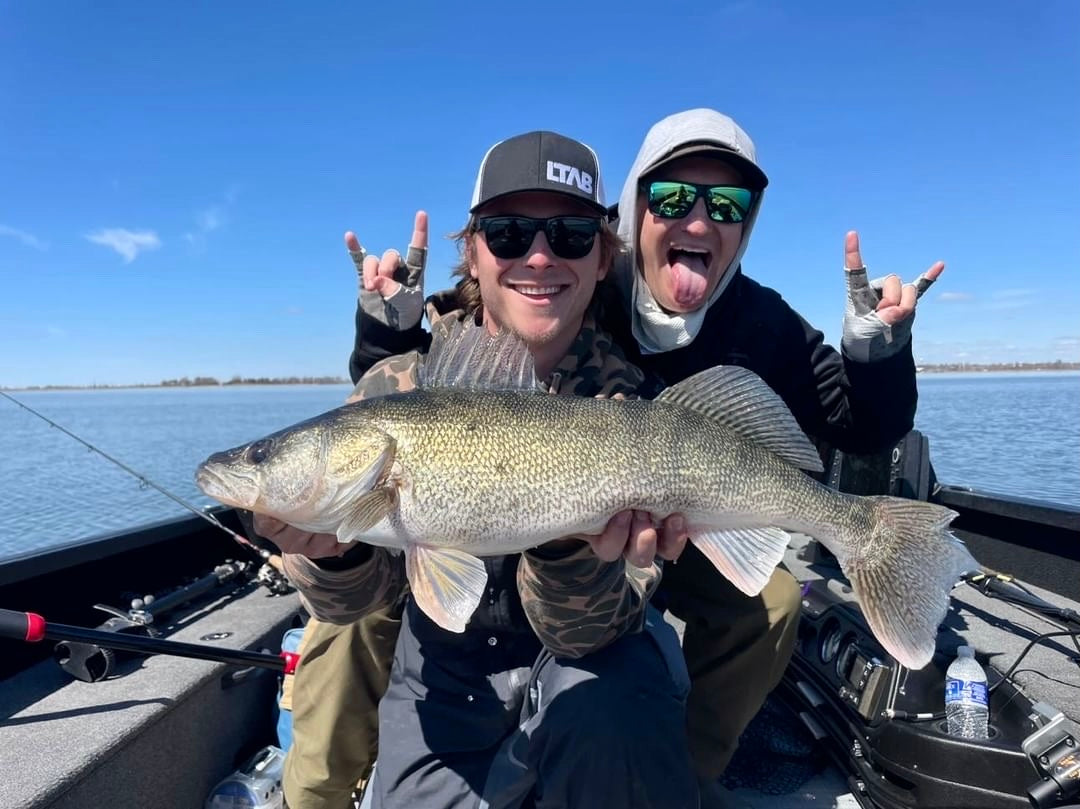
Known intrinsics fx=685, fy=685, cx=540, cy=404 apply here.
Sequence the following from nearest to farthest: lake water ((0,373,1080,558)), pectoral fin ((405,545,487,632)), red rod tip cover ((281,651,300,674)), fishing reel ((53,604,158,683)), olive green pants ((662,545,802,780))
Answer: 1. pectoral fin ((405,545,487,632))
2. fishing reel ((53,604,158,683))
3. olive green pants ((662,545,802,780))
4. red rod tip cover ((281,651,300,674))
5. lake water ((0,373,1080,558))

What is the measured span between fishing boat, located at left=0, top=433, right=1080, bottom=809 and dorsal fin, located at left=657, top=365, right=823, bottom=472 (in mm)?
1368

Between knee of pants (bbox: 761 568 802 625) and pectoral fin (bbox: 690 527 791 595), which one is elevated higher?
pectoral fin (bbox: 690 527 791 595)

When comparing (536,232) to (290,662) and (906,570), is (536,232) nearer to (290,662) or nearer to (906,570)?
(906,570)

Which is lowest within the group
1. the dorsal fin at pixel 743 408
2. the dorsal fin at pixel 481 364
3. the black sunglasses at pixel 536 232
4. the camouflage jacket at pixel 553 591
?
the camouflage jacket at pixel 553 591

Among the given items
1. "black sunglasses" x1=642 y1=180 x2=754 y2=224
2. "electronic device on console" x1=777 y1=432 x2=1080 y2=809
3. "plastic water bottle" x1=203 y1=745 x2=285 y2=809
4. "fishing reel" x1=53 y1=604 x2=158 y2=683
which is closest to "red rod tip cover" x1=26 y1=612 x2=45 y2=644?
"fishing reel" x1=53 y1=604 x2=158 y2=683

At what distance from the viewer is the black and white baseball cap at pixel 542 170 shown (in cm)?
314

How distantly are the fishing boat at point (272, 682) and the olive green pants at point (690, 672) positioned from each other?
1.48 feet

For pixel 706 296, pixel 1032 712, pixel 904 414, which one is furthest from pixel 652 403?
pixel 1032 712

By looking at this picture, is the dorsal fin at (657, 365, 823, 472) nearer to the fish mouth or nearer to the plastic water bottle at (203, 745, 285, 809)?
the fish mouth

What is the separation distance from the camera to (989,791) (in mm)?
2771

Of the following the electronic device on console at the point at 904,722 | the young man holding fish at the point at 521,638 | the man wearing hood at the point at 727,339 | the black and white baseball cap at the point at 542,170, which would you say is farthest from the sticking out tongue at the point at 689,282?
the electronic device on console at the point at 904,722

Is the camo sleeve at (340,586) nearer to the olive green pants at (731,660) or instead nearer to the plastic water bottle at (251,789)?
the plastic water bottle at (251,789)

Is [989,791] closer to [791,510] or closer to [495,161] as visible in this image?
[791,510]

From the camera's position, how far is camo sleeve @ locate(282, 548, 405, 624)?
278 cm
